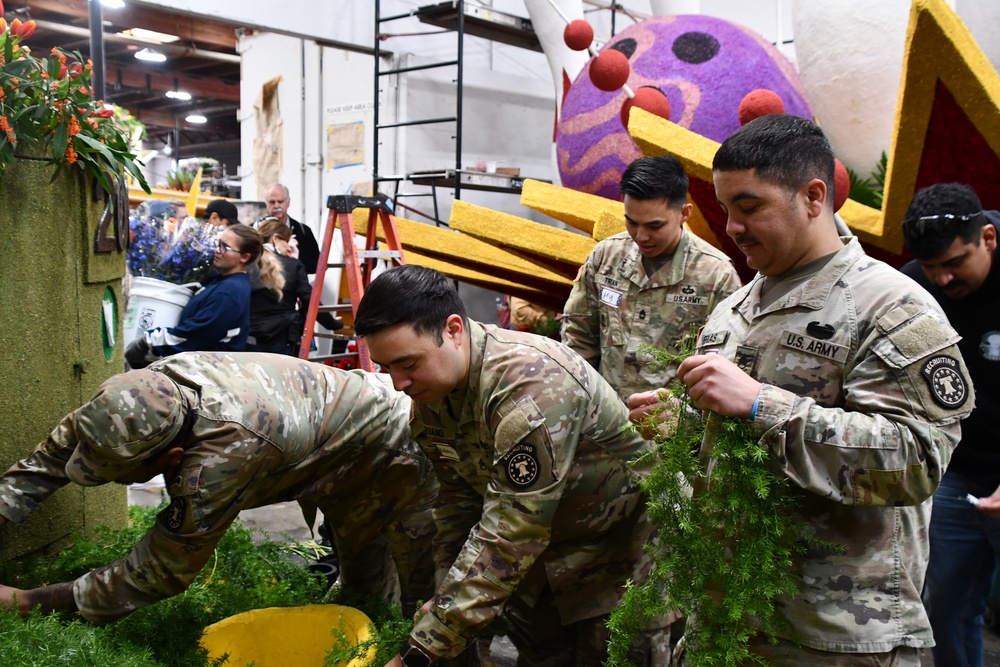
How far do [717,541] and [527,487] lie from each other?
457mm

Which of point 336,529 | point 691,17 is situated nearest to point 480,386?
point 336,529

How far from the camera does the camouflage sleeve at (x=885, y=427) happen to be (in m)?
1.23

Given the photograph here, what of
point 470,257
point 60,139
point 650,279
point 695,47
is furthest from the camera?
point 470,257

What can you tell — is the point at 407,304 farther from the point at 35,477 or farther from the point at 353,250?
the point at 353,250

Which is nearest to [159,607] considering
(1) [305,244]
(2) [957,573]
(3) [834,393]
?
(3) [834,393]

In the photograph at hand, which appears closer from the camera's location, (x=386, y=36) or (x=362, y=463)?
(x=362, y=463)

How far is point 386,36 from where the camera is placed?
7.44 m

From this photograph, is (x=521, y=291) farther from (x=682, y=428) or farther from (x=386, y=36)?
(x=682, y=428)

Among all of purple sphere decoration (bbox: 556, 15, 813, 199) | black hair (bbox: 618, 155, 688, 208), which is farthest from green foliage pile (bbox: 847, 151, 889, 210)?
black hair (bbox: 618, 155, 688, 208)

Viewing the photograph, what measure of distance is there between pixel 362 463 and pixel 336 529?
30 centimetres

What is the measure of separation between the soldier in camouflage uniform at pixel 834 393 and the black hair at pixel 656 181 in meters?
1.46

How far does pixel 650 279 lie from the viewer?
309 cm

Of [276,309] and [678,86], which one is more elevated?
[678,86]

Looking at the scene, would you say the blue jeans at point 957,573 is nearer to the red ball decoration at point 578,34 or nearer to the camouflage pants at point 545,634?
the camouflage pants at point 545,634
